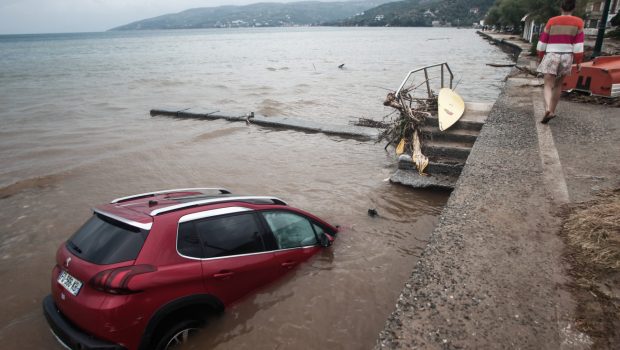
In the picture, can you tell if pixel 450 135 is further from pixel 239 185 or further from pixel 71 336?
pixel 71 336

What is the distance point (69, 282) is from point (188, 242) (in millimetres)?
966

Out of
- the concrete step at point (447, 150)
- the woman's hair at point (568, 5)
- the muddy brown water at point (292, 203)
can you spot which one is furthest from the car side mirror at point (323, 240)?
the woman's hair at point (568, 5)

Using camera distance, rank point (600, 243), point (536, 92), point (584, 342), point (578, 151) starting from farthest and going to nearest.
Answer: point (536, 92) < point (578, 151) < point (600, 243) < point (584, 342)

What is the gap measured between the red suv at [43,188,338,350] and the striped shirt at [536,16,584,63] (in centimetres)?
631

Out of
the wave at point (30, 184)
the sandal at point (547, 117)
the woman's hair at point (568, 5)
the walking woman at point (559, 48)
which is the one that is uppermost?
the woman's hair at point (568, 5)

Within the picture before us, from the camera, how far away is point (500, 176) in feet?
17.6

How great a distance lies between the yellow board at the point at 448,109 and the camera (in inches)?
357

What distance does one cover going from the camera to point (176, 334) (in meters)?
3.47

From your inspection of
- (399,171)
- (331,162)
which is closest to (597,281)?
(399,171)

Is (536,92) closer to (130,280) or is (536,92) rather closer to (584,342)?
(584,342)

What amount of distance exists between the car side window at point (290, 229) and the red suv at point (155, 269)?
91 millimetres

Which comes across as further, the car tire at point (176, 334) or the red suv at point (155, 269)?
the car tire at point (176, 334)

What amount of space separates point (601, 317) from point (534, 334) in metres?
0.52

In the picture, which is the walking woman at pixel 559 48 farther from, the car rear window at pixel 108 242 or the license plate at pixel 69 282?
the license plate at pixel 69 282
